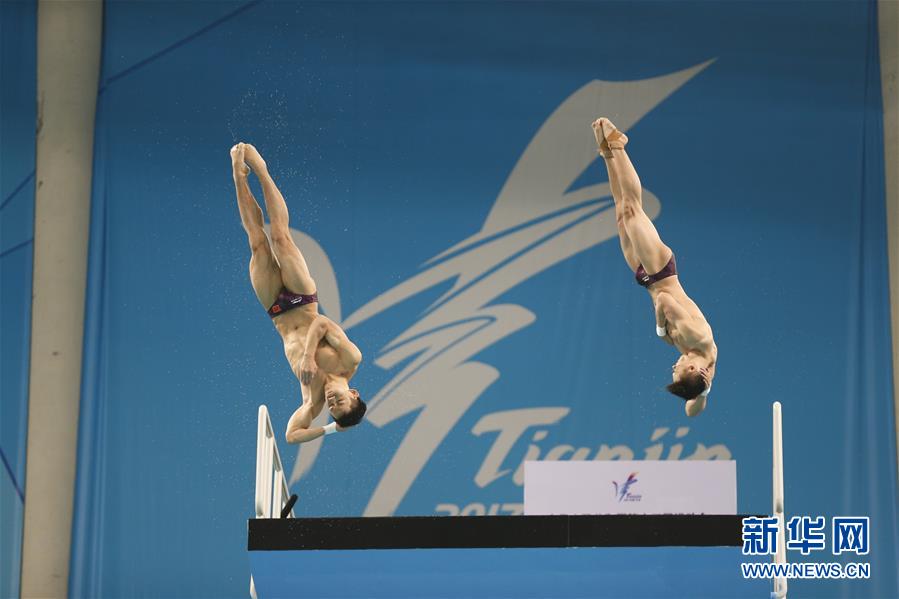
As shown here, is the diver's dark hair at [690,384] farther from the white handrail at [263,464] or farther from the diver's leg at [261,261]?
the diver's leg at [261,261]

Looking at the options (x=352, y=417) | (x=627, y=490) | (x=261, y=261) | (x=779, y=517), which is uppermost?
(x=261, y=261)

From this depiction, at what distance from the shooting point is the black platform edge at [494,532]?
228 inches

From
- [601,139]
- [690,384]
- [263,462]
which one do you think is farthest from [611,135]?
[263,462]

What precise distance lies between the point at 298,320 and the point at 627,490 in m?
3.75

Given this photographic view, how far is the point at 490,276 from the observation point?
962 cm

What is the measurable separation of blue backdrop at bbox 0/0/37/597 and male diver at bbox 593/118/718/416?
5017 millimetres

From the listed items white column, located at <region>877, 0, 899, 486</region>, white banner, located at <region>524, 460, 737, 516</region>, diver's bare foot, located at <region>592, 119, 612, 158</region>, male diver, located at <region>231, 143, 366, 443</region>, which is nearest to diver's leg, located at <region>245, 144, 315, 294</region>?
male diver, located at <region>231, 143, 366, 443</region>

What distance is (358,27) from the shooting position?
31.8ft

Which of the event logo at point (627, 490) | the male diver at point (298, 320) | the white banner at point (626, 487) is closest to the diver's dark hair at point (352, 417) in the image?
the male diver at point (298, 320)

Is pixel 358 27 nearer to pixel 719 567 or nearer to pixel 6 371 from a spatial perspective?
pixel 6 371

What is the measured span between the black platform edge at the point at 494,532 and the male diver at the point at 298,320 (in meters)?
0.72

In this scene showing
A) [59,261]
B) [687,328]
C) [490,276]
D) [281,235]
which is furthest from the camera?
[490,276]

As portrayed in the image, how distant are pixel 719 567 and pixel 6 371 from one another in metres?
5.88

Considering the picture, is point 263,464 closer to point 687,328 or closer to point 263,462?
point 263,462
